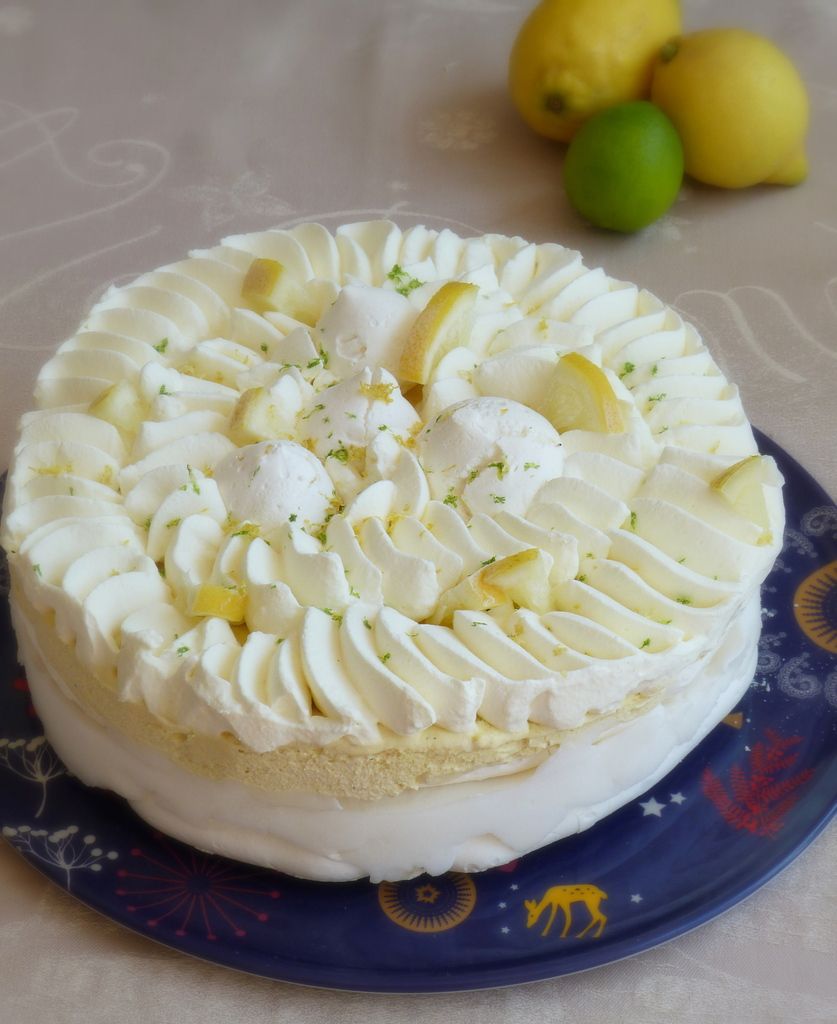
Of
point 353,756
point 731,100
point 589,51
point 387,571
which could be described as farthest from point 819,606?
point 589,51

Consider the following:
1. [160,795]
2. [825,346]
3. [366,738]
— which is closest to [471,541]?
[366,738]

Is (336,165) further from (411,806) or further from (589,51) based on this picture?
(411,806)

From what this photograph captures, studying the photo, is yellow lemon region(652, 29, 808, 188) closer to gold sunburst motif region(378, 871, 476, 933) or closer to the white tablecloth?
the white tablecloth

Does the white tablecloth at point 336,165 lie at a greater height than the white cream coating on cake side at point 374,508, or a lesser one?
lesser

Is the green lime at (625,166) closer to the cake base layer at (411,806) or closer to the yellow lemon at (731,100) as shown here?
the yellow lemon at (731,100)

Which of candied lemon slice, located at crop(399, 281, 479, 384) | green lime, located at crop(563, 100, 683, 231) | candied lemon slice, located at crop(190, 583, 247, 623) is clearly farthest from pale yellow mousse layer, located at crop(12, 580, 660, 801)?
green lime, located at crop(563, 100, 683, 231)

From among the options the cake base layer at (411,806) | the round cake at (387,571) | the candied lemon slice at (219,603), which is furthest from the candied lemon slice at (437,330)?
the cake base layer at (411,806)

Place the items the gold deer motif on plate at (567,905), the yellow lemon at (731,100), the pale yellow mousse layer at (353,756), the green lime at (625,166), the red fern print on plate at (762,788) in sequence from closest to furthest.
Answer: the pale yellow mousse layer at (353,756)
the gold deer motif on plate at (567,905)
the red fern print on plate at (762,788)
the green lime at (625,166)
the yellow lemon at (731,100)
